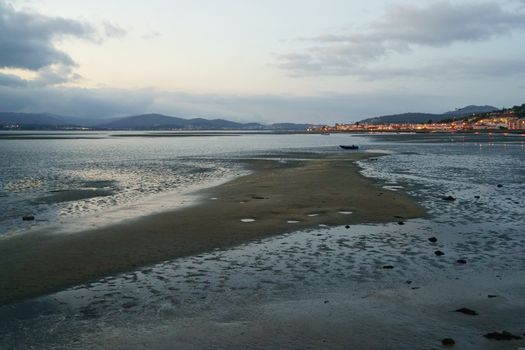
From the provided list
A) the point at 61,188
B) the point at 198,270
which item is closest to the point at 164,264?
the point at 198,270

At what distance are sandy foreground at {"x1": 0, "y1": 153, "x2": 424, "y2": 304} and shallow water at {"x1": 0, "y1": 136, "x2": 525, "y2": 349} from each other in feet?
2.97

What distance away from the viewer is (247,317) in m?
8.66

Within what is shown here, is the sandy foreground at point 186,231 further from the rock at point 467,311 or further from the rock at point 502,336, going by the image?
the rock at point 502,336

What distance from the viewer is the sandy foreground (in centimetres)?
1164

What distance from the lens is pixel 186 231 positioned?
53.9 feet

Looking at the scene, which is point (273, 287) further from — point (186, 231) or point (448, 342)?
point (186, 231)

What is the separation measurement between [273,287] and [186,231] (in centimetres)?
672

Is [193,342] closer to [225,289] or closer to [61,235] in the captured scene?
[225,289]

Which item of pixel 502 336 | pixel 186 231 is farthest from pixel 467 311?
pixel 186 231

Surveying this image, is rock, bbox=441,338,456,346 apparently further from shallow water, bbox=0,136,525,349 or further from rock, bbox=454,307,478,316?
rock, bbox=454,307,478,316

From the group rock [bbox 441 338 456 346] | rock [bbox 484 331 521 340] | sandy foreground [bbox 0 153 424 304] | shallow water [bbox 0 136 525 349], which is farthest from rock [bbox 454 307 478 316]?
sandy foreground [bbox 0 153 424 304]

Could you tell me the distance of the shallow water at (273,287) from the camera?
7903 millimetres

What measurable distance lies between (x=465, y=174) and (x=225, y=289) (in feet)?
109

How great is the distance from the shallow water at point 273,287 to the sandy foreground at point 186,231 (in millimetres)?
904
